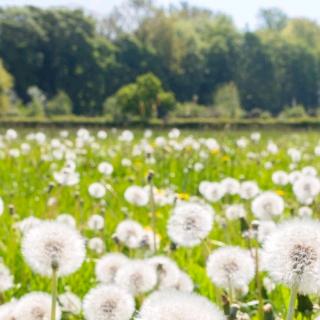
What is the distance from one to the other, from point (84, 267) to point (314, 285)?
1604 mm

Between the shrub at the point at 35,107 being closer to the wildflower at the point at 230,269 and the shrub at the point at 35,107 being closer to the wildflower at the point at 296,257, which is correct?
the wildflower at the point at 230,269

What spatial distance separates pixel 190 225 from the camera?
177 cm

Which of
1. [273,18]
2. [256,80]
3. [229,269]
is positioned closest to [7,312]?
[229,269]

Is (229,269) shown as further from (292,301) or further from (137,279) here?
(292,301)

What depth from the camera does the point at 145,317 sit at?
98cm

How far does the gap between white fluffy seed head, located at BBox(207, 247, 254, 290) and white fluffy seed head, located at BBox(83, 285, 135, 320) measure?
25 cm

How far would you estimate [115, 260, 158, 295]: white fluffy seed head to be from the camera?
5.50 ft

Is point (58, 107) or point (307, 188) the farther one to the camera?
point (58, 107)

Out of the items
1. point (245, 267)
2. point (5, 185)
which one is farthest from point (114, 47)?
point (245, 267)

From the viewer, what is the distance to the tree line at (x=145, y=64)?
5016cm

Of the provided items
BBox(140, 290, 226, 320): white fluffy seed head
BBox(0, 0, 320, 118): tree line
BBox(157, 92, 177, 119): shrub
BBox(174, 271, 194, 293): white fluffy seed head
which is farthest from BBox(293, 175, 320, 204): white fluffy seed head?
BBox(157, 92, 177, 119): shrub

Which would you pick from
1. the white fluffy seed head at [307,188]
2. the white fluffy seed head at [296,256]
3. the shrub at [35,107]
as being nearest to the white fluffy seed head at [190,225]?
the white fluffy seed head at [296,256]

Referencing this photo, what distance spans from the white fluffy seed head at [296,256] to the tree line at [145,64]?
1372 inches

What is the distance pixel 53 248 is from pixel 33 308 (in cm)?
14
